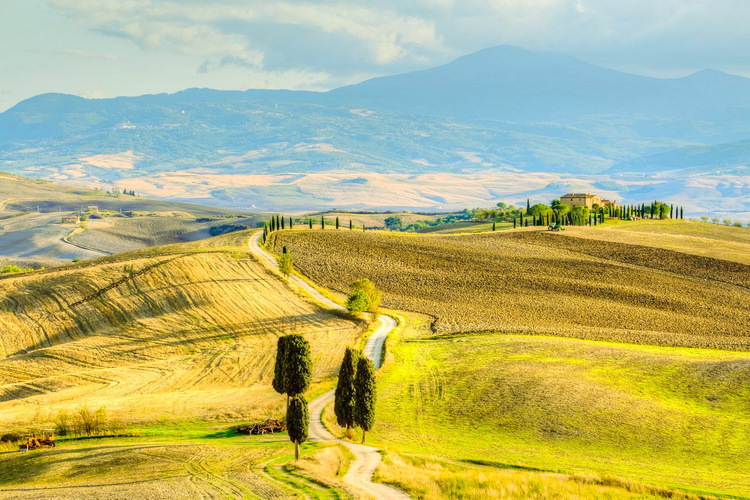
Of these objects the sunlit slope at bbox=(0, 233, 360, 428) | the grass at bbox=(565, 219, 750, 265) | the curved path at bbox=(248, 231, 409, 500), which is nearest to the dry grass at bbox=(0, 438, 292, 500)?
the curved path at bbox=(248, 231, 409, 500)

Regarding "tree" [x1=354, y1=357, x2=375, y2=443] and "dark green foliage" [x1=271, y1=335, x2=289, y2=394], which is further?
"dark green foliage" [x1=271, y1=335, x2=289, y2=394]

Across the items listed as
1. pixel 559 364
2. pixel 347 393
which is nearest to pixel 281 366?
pixel 347 393

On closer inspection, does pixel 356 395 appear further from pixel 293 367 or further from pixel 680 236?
pixel 680 236

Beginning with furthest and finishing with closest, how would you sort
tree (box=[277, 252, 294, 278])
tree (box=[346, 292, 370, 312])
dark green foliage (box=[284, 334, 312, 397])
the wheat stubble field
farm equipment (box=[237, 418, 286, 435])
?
tree (box=[277, 252, 294, 278]) → tree (box=[346, 292, 370, 312]) → farm equipment (box=[237, 418, 286, 435]) → dark green foliage (box=[284, 334, 312, 397]) → the wheat stubble field

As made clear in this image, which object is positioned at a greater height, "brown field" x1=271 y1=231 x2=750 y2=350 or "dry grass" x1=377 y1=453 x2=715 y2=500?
"brown field" x1=271 y1=231 x2=750 y2=350

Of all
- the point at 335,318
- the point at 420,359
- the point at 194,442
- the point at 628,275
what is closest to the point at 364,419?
the point at 194,442

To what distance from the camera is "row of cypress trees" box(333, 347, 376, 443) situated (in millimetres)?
44688

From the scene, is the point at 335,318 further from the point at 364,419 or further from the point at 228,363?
the point at 364,419

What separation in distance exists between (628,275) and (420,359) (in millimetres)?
52703

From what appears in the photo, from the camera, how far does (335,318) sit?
276ft

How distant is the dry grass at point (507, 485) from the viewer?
3472cm

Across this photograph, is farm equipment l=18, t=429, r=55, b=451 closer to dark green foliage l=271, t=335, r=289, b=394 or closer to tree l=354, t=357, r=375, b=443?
dark green foliage l=271, t=335, r=289, b=394

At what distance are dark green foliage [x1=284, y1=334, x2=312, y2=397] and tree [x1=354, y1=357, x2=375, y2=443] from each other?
298cm

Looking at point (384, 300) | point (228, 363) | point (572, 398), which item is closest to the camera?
point (572, 398)
